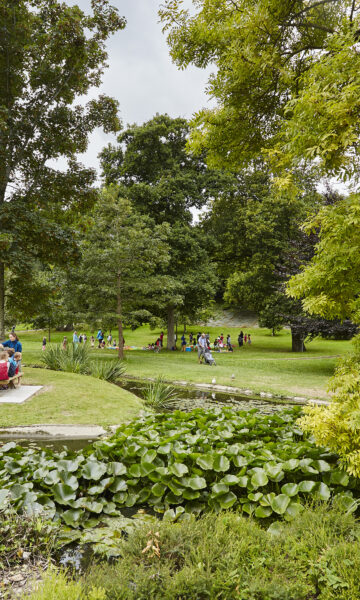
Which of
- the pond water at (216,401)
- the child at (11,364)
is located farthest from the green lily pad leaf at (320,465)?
the child at (11,364)

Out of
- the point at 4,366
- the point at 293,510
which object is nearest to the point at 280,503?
the point at 293,510

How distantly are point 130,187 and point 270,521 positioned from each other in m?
22.2

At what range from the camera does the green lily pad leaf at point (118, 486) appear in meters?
3.86

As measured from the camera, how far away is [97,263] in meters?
17.4

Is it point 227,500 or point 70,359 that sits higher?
point 70,359

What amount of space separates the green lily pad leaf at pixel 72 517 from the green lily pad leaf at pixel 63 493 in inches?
4.1

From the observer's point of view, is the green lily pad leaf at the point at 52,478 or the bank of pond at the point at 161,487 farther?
the green lily pad leaf at the point at 52,478

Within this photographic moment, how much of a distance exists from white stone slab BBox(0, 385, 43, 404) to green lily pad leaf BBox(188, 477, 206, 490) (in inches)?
214

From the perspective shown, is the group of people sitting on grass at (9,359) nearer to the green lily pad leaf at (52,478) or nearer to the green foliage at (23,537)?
the green lily pad leaf at (52,478)

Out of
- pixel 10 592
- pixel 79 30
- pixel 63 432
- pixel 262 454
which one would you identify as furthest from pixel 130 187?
pixel 10 592

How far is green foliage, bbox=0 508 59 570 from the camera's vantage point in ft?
9.34

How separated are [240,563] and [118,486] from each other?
1.68 meters

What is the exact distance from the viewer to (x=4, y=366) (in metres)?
8.52

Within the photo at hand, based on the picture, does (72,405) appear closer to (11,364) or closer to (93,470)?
(11,364)
